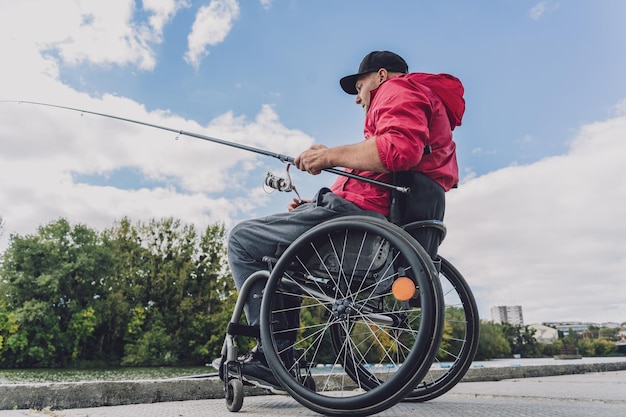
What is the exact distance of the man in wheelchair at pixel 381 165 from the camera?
203 cm

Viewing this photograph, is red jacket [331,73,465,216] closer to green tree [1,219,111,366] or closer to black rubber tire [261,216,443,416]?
black rubber tire [261,216,443,416]

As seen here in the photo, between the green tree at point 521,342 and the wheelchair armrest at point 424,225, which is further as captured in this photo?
the green tree at point 521,342

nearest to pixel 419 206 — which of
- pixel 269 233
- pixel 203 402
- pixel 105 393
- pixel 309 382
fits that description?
pixel 269 233

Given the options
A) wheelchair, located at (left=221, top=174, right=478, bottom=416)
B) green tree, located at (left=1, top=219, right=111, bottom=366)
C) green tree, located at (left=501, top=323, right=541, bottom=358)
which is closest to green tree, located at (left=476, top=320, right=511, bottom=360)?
green tree, located at (left=501, top=323, right=541, bottom=358)

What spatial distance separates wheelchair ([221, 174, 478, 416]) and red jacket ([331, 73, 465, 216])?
0.22 m

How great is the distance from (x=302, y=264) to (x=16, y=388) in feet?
5.66

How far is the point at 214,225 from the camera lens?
144 feet

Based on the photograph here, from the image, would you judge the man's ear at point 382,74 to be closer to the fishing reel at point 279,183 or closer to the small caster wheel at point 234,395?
the fishing reel at point 279,183

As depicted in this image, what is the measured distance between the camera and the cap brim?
Result: 2533 mm

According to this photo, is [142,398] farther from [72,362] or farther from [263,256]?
[72,362]

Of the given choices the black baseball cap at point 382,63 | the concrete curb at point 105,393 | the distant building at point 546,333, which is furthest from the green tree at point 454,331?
the distant building at point 546,333

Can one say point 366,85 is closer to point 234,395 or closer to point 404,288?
point 404,288

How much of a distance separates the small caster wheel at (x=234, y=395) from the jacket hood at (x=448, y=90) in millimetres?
1564

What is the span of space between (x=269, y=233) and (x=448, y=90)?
1044 millimetres
